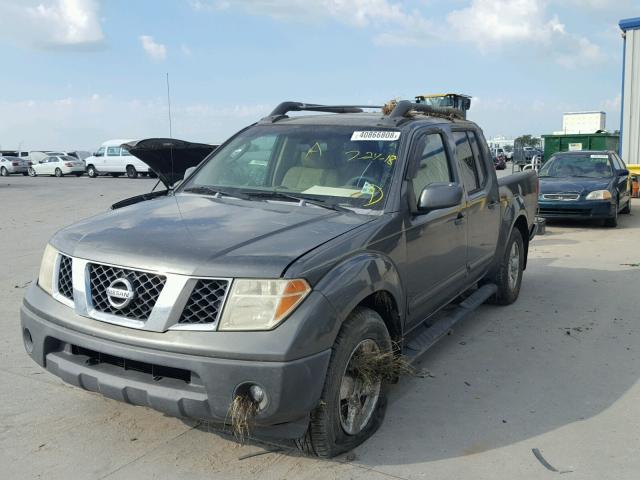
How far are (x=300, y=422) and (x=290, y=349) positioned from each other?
1.49 feet

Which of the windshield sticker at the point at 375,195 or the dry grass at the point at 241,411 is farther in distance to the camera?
the windshield sticker at the point at 375,195

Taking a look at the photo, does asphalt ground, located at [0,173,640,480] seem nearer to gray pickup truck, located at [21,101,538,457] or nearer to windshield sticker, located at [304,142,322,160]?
gray pickup truck, located at [21,101,538,457]

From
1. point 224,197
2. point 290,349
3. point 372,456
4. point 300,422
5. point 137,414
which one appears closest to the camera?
point 290,349

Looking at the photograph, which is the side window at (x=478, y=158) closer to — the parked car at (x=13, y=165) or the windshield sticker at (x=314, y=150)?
the windshield sticker at (x=314, y=150)

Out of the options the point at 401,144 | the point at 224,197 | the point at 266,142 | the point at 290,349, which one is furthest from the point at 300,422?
the point at 266,142

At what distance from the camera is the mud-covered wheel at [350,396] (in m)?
3.08

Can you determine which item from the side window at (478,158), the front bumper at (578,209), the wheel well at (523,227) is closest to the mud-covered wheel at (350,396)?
the side window at (478,158)

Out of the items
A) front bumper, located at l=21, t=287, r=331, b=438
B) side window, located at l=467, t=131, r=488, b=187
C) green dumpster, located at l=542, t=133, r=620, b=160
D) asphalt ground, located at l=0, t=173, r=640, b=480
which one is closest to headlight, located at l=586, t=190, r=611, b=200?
asphalt ground, located at l=0, t=173, r=640, b=480

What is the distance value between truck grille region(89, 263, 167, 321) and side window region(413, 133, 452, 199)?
6.27ft

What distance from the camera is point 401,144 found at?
4203 millimetres

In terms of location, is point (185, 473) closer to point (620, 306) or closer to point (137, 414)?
point (137, 414)

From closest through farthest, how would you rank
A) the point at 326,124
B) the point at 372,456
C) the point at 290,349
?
the point at 290,349
the point at 372,456
the point at 326,124

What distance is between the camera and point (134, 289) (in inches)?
117

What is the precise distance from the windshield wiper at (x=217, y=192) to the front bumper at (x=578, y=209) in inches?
372
